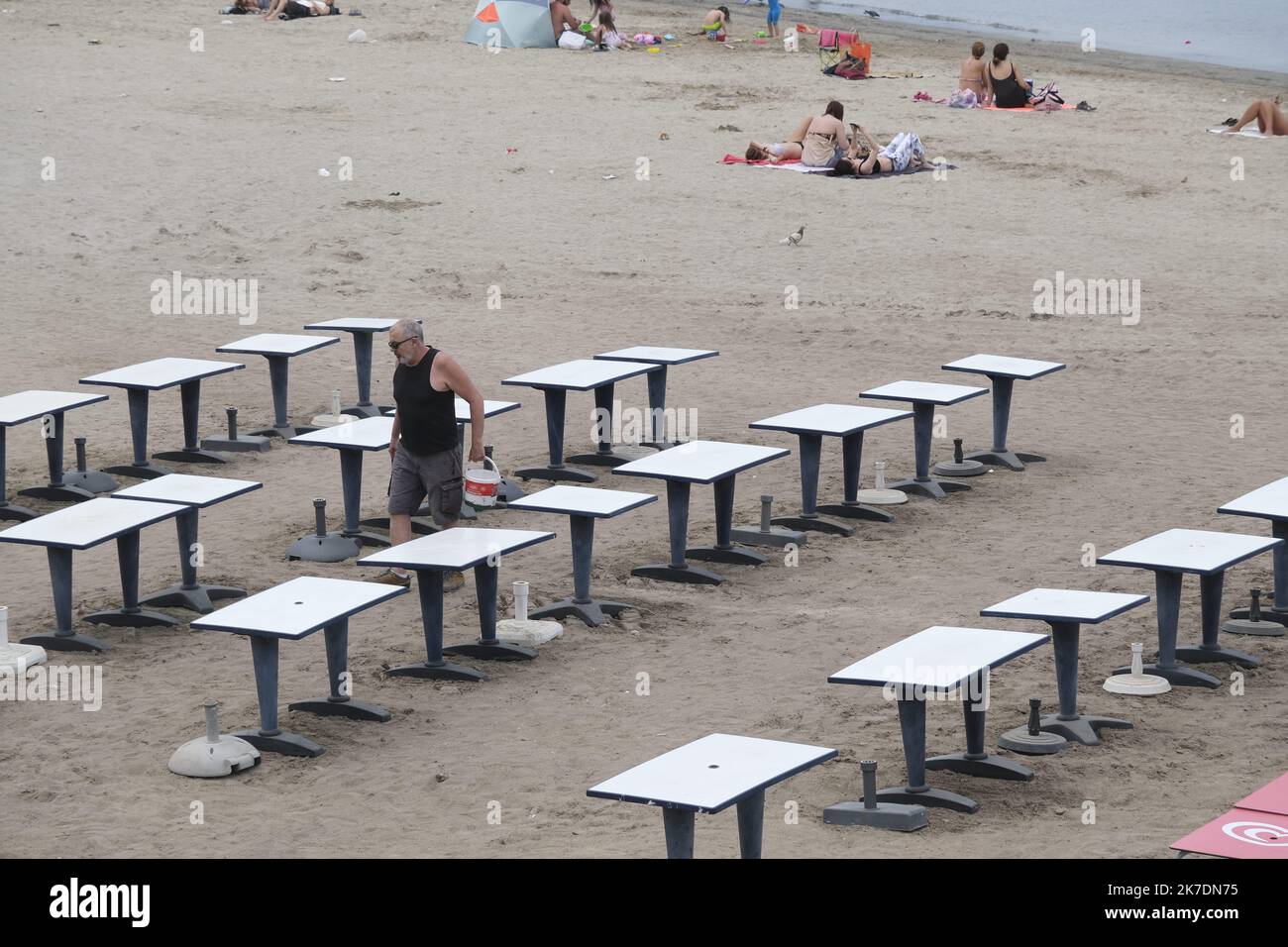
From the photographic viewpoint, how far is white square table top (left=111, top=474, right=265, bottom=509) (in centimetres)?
1041

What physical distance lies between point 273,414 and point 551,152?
9375 mm

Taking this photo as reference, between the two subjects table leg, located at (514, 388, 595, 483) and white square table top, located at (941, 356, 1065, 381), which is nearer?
table leg, located at (514, 388, 595, 483)

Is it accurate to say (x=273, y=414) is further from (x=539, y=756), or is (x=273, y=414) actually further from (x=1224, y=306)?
(x=1224, y=306)

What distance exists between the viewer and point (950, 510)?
12359 mm

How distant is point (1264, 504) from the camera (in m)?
9.97

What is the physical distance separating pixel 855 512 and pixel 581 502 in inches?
101

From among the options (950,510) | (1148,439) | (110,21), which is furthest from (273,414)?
(110,21)

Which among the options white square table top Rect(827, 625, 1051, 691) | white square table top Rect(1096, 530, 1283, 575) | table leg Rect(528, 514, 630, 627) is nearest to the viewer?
white square table top Rect(827, 625, 1051, 691)

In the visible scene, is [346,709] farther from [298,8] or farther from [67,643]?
[298,8]

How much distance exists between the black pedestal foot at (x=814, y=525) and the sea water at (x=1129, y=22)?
2664cm

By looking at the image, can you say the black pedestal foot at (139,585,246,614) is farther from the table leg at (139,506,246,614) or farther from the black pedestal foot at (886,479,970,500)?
the black pedestal foot at (886,479,970,500)

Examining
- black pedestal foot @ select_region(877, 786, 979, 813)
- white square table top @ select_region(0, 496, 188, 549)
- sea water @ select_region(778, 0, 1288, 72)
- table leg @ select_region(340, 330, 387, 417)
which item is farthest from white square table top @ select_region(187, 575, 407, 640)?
sea water @ select_region(778, 0, 1288, 72)

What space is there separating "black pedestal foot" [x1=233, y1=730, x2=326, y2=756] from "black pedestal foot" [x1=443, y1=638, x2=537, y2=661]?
4.50ft
